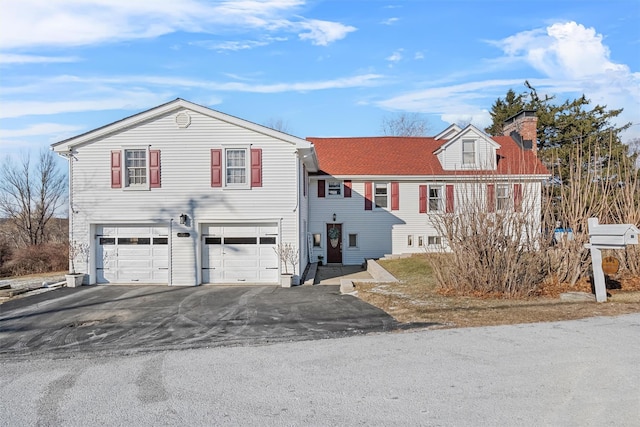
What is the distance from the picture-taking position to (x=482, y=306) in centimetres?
1015

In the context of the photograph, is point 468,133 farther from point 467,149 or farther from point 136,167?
point 136,167

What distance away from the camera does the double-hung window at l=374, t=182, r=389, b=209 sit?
888 inches

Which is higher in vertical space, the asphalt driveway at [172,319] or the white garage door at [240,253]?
the white garage door at [240,253]

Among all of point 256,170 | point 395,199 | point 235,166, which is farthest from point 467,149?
point 235,166

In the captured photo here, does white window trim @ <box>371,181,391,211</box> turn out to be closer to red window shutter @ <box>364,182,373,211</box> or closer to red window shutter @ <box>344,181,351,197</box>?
red window shutter @ <box>364,182,373,211</box>

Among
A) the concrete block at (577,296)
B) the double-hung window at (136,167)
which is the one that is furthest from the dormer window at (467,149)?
the double-hung window at (136,167)

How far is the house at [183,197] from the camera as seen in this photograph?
15.5 m

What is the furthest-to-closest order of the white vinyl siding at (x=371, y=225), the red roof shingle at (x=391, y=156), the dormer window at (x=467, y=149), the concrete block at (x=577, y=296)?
the dormer window at (x=467, y=149), the red roof shingle at (x=391, y=156), the white vinyl siding at (x=371, y=225), the concrete block at (x=577, y=296)

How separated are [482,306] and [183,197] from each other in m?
10.0

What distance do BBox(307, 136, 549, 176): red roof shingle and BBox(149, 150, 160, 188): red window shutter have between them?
8705 millimetres

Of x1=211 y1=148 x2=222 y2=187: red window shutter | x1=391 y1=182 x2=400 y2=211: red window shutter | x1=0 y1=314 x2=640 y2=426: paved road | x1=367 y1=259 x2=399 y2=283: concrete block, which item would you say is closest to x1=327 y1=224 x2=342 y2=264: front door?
x1=391 y1=182 x2=400 y2=211: red window shutter

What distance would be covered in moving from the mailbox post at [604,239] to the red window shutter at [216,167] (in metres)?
10.7

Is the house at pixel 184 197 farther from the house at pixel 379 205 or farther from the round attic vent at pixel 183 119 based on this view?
the house at pixel 379 205

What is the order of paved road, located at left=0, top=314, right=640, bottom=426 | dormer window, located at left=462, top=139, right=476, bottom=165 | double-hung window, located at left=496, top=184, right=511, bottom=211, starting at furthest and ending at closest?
dormer window, located at left=462, top=139, right=476, bottom=165 → double-hung window, located at left=496, top=184, right=511, bottom=211 → paved road, located at left=0, top=314, right=640, bottom=426
